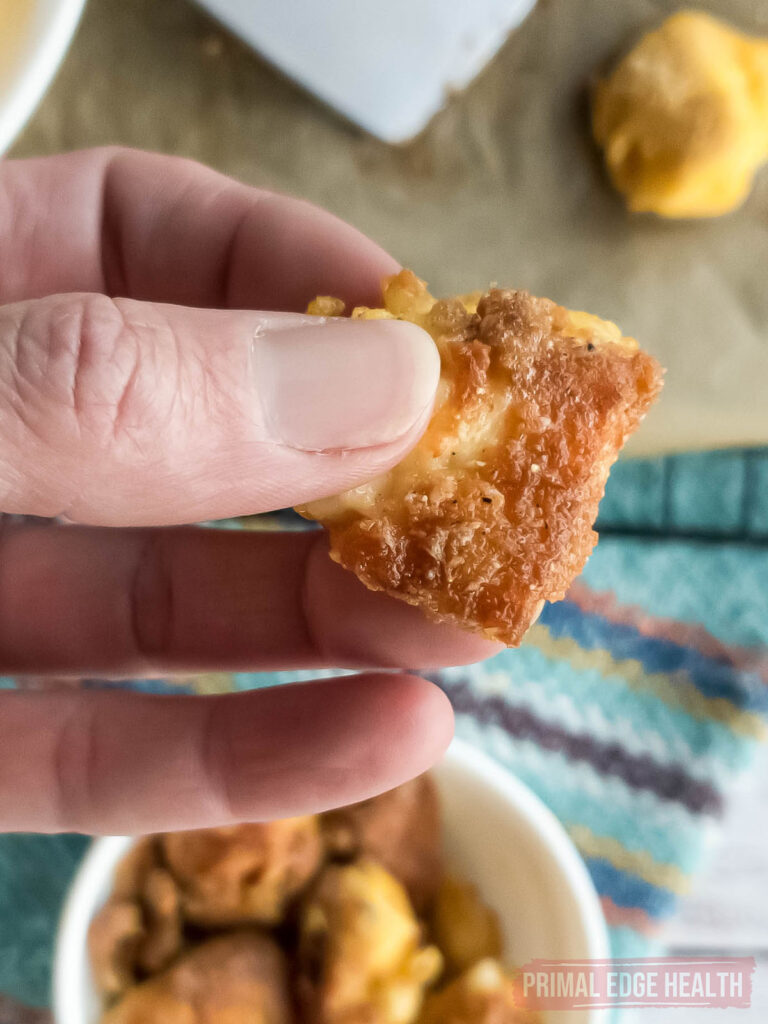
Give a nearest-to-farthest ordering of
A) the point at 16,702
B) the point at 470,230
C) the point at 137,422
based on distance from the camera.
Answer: the point at 137,422 < the point at 16,702 < the point at 470,230

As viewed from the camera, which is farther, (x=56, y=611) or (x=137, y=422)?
(x=56, y=611)

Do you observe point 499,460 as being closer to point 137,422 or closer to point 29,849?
point 137,422

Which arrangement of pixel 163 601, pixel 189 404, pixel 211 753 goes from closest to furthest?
pixel 189 404 < pixel 211 753 < pixel 163 601

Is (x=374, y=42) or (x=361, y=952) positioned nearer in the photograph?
(x=361, y=952)

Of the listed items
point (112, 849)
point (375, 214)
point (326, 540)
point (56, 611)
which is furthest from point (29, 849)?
point (375, 214)

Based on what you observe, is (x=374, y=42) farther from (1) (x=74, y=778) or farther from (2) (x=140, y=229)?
(1) (x=74, y=778)

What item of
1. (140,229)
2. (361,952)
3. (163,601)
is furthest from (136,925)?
(140,229)

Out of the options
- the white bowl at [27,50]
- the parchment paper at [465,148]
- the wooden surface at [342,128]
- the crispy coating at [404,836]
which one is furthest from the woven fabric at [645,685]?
the white bowl at [27,50]

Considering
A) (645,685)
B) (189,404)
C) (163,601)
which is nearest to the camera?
(189,404)
